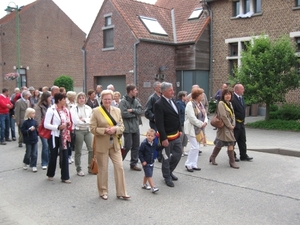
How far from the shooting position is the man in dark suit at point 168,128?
6.05 m

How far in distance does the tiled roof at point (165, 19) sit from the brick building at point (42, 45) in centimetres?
1691

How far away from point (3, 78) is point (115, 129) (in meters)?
30.3

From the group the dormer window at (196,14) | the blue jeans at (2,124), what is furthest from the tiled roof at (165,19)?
the blue jeans at (2,124)

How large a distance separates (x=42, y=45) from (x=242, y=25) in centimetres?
2358

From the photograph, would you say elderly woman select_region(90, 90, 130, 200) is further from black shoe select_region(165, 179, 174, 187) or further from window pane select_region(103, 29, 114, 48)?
window pane select_region(103, 29, 114, 48)

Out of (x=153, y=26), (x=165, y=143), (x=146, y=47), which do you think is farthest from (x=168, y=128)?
(x=153, y=26)

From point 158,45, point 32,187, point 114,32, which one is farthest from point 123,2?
point 32,187

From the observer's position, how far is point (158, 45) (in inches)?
789

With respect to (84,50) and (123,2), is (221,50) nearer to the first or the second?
(123,2)

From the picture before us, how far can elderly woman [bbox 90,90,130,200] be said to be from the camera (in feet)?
18.1

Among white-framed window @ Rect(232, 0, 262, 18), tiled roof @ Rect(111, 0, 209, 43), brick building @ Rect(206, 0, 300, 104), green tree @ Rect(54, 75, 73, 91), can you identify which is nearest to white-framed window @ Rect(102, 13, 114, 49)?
tiled roof @ Rect(111, 0, 209, 43)

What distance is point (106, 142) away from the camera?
5594 mm

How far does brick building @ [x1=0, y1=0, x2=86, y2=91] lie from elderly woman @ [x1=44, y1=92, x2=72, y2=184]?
1128 inches

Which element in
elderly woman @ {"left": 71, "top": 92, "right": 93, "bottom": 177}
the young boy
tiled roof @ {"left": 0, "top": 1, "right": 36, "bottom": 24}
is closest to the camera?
the young boy
